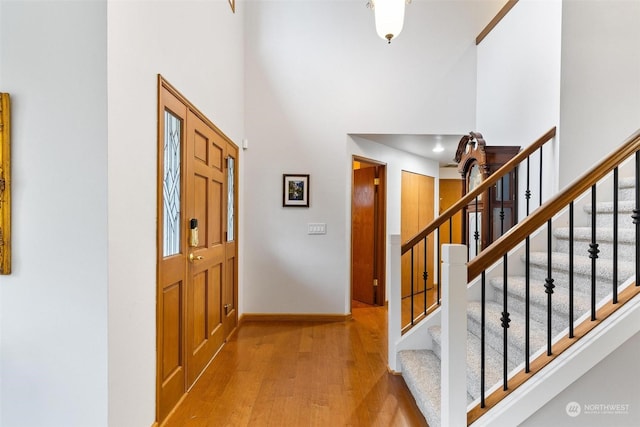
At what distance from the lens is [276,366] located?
272 cm

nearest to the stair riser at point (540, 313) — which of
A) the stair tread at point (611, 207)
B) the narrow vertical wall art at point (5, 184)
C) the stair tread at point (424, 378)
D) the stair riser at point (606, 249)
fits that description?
the stair riser at point (606, 249)

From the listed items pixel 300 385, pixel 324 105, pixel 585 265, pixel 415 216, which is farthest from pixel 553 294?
pixel 415 216

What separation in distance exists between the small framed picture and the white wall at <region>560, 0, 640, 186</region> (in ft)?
7.74

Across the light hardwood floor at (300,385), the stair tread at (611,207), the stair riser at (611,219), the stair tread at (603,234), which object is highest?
the stair tread at (611,207)

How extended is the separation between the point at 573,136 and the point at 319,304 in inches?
110

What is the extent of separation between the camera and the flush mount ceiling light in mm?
2350

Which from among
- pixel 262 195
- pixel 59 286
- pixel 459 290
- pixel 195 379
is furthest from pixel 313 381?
pixel 262 195

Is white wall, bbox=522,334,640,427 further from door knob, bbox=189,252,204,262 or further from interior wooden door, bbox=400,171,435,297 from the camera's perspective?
interior wooden door, bbox=400,171,435,297

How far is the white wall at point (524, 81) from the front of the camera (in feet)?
8.96

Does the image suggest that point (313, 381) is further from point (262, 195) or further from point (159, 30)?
point (159, 30)

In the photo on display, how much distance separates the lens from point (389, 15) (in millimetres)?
2367

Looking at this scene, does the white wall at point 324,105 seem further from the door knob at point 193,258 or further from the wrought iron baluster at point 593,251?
the wrought iron baluster at point 593,251

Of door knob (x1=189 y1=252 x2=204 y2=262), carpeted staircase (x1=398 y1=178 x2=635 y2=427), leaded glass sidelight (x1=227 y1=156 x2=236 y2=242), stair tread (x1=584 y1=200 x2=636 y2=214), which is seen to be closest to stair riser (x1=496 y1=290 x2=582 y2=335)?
carpeted staircase (x1=398 y1=178 x2=635 y2=427)

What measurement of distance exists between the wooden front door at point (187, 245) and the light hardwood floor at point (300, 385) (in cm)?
18
